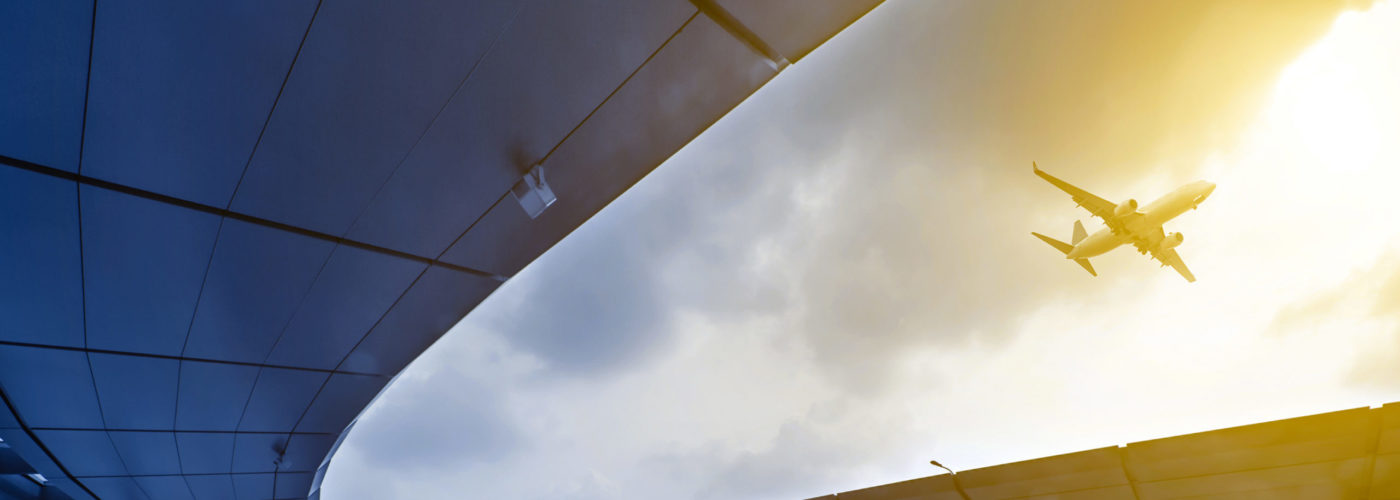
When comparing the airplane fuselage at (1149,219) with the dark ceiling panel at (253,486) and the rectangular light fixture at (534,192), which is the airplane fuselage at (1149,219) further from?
the dark ceiling panel at (253,486)

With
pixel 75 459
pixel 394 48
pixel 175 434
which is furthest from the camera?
pixel 75 459

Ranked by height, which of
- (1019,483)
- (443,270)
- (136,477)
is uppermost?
(443,270)

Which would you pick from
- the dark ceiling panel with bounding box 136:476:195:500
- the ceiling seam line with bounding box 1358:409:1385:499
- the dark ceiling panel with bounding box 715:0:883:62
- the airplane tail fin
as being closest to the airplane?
the airplane tail fin

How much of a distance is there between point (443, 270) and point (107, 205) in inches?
58.4

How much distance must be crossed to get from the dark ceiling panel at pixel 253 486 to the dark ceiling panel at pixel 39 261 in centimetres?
343

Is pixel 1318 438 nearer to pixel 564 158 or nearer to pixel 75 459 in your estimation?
pixel 564 158

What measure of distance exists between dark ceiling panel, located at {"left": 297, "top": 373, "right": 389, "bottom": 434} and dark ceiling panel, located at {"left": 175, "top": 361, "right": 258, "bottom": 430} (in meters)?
0.52

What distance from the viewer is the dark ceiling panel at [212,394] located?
394 cm

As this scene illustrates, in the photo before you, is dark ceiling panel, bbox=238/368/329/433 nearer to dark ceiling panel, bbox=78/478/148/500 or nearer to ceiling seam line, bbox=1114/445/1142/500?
dark ceiling panel, bbox=78/478/148/500

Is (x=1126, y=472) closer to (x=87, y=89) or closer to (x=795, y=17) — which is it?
(x=795, y=17)

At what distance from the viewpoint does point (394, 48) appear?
2.00 meters

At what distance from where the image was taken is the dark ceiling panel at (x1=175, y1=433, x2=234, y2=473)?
4.87 m

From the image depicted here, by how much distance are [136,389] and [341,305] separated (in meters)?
2.22

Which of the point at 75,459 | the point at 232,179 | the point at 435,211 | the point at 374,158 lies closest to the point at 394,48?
the point at 374,158
